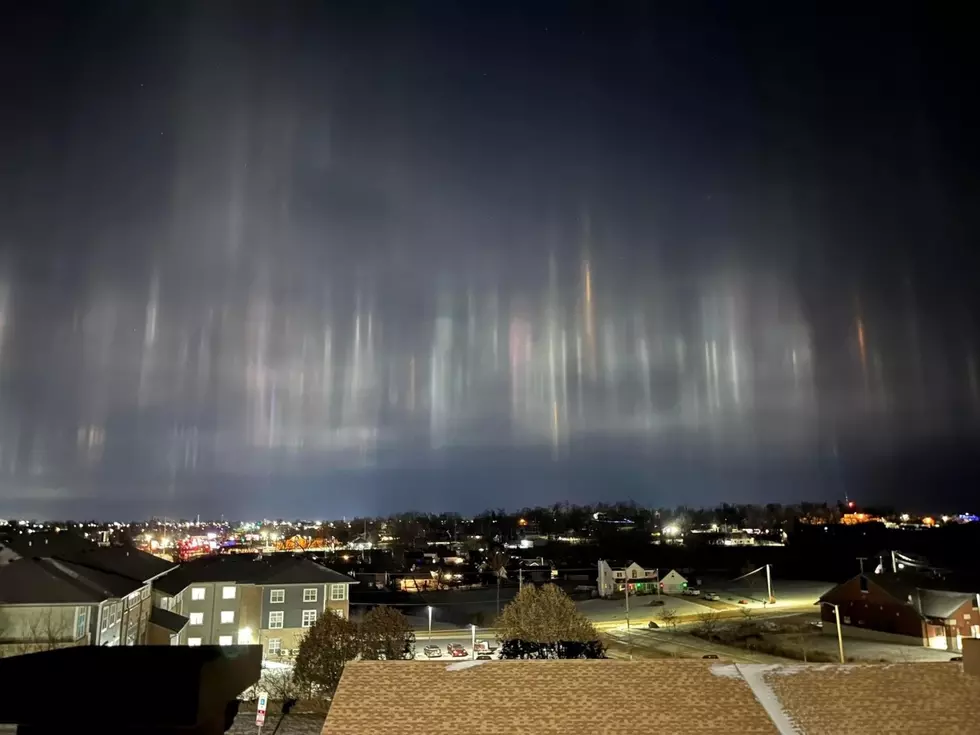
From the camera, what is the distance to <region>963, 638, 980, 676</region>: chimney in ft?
45.2

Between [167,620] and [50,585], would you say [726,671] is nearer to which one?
[50,585]

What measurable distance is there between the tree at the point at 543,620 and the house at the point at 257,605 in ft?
44.2

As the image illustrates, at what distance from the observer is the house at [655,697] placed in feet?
40.8

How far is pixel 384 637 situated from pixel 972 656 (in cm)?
2292

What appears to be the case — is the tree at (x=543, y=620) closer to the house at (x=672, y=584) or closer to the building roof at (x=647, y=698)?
the building roof at (x=647, y=698)

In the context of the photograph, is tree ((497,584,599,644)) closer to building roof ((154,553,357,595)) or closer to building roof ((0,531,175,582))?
building roof ((154,553,357,595))

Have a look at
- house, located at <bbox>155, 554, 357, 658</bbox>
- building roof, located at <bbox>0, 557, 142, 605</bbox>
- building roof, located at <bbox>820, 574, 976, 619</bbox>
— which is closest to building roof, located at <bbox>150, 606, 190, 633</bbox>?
house, located at <bbox>155, 554, 357, 658</bbox>

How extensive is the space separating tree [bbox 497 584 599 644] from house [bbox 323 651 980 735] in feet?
75.4

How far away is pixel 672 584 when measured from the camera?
79.7 m

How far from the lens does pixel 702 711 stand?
41.9 feet

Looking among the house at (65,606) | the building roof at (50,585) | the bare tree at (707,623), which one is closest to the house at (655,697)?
the house at (65,606)

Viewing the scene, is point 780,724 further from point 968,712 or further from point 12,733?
point 12,733

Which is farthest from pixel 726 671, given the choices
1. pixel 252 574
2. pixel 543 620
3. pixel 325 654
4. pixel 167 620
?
pixel 252 574

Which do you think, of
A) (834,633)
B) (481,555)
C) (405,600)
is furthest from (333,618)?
(481,555)
